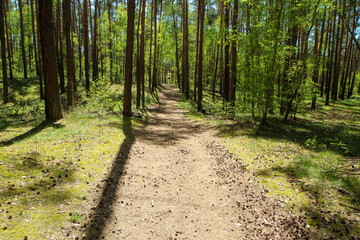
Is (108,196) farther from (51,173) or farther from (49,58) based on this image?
(49,58)

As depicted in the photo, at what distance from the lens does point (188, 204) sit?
5.39m

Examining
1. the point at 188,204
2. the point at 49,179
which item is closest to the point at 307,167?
the point at 188,204

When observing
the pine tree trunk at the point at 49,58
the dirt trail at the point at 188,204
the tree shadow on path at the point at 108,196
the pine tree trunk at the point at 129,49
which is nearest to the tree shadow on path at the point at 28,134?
the pine tree trunk at the point at 49,58

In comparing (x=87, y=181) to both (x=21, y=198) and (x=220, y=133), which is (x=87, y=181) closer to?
(x=21, y=198)

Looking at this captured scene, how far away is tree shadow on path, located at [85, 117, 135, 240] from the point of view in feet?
13.5

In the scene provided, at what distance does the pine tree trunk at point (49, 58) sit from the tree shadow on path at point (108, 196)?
416cm

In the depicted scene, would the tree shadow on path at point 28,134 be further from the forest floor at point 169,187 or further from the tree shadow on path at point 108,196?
the tree shadow on path at point 108,196

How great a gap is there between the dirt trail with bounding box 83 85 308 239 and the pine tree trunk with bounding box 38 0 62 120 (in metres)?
4.88

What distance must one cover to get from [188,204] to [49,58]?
361 inches

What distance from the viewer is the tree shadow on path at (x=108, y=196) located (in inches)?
162

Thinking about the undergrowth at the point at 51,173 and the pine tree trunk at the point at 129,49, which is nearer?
the undergrowth at the point at 51,173

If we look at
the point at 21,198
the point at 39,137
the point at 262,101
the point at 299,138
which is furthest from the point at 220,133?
the point at 21,198

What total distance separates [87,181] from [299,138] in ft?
31.4

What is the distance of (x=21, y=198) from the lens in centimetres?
428
